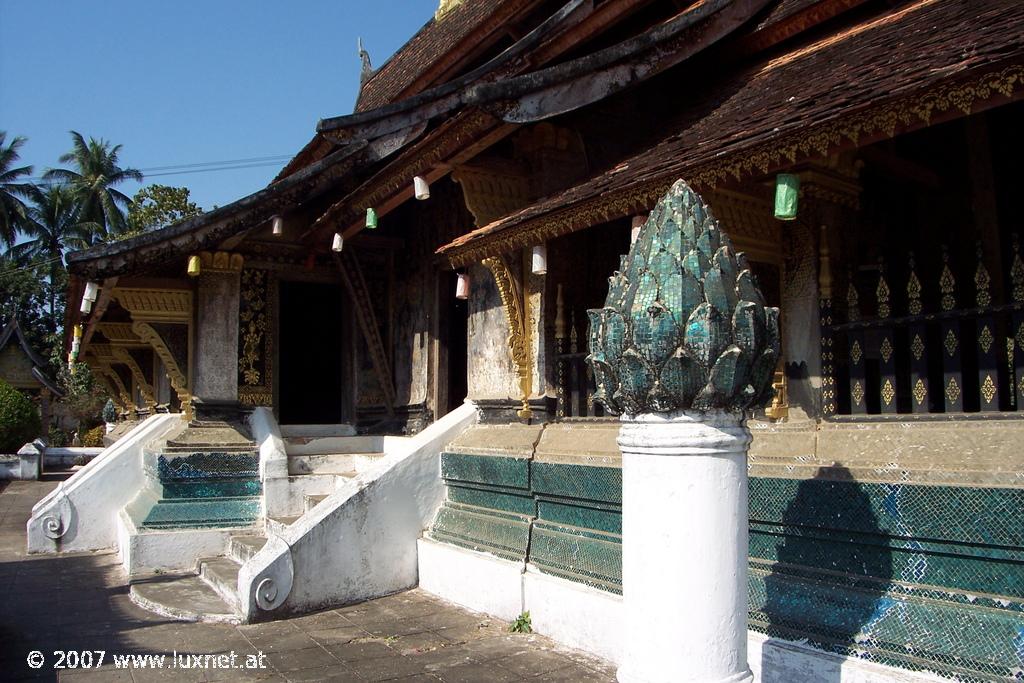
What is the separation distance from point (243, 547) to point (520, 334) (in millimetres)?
3196

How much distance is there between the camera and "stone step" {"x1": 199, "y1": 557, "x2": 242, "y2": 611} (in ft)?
22.0

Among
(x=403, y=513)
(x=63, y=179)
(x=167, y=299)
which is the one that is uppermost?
(x=63, y=179)

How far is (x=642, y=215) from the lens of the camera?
5285 millimetres

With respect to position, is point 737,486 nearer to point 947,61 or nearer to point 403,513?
point 947,61

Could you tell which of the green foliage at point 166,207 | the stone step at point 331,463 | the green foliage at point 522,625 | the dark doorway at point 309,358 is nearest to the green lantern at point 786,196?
the green foliage at point 522,625

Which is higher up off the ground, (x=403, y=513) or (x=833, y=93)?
(x=833, y=93)

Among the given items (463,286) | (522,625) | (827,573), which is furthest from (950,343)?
(463,286)

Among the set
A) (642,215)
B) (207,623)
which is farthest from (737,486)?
(207,623)

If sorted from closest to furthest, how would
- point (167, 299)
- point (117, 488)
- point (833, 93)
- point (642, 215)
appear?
point (833, 93) → point (642, 215) → point (167, 299) → point (117, 488)

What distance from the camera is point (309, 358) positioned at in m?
12.6

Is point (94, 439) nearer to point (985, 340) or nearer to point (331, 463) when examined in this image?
point (331, 463)

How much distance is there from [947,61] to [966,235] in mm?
2839

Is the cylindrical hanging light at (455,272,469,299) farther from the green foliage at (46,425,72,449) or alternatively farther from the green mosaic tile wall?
the green foliage at (46,425,72,449)

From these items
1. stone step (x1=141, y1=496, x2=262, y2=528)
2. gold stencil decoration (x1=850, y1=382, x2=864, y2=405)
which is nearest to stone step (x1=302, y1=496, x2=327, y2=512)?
stone step (x1=141, y1=496, x2=262, y2=528)
